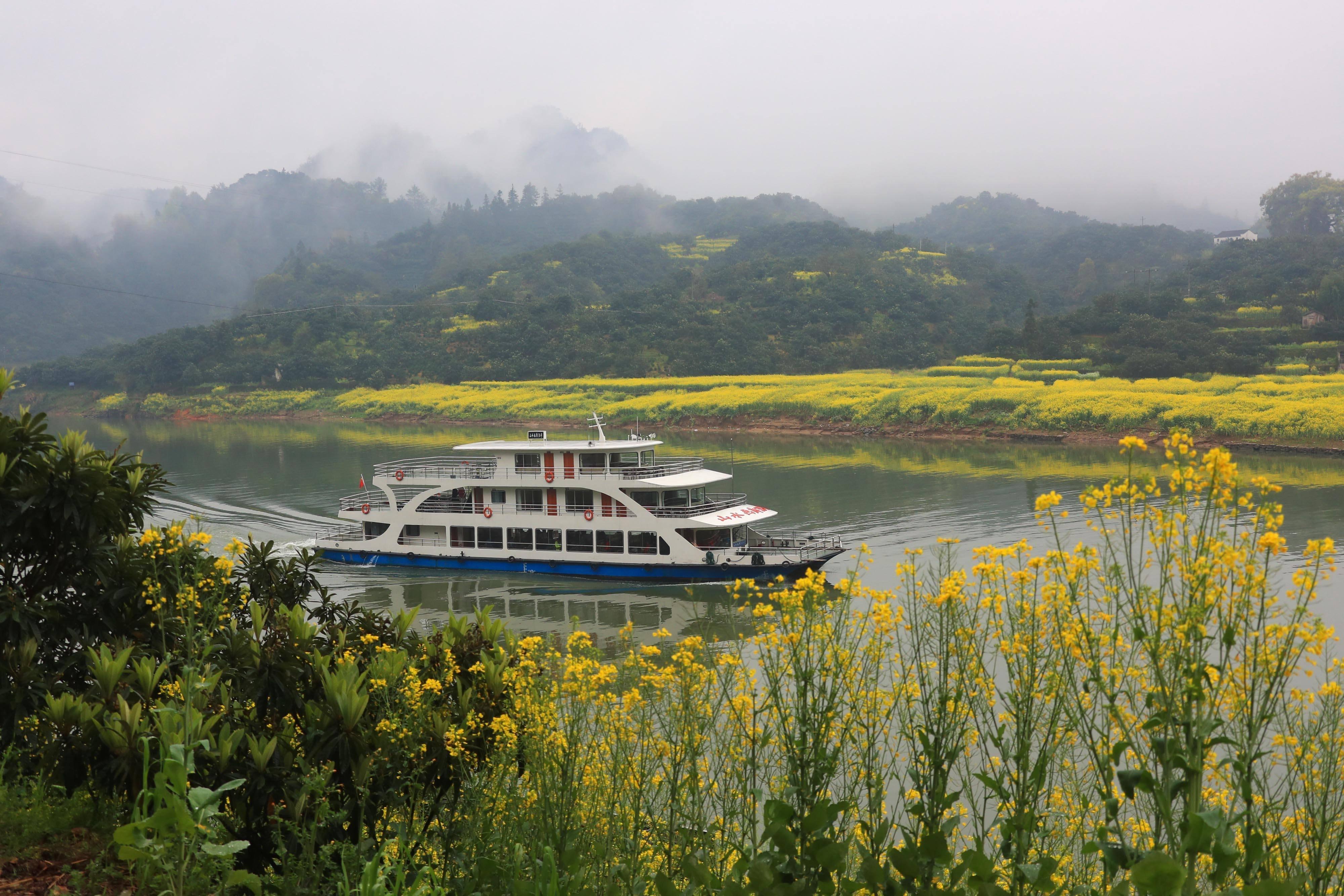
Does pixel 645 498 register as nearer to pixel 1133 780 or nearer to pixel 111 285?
pixel 1133 780

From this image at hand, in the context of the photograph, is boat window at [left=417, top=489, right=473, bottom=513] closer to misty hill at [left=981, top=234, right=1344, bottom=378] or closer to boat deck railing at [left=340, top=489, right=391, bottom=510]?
boat deck railing at [left=340, top=489, right=391, bottom=510]

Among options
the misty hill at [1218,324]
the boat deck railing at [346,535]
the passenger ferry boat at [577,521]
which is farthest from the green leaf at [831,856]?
the misty hill at [1218,324]

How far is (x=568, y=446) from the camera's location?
2309 cm

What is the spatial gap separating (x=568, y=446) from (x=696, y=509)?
3.49m

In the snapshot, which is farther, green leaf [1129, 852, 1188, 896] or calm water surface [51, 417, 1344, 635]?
calm water surface [51, 417, 1344, 635]

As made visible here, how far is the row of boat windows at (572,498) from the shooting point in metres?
22.8

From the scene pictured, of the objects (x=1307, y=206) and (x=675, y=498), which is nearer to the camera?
(x=675, y=498)

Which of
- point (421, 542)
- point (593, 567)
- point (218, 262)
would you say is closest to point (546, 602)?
point (593, 567)

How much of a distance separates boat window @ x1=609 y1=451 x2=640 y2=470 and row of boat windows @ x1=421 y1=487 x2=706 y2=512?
82 cm

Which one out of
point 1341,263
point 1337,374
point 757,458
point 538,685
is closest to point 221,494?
point 757,458

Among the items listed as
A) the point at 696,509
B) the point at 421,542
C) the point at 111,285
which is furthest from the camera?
the point at 111,285

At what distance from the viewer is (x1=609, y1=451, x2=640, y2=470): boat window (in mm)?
23141

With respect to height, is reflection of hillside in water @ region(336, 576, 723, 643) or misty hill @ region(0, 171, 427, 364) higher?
misty hill @ region(0, 171, 427, 364)

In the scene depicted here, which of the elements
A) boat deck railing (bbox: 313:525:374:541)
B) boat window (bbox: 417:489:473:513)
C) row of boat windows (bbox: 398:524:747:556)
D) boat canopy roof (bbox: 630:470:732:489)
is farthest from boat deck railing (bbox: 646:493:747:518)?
boat deck railing (bbox: 313:525:374:541)
